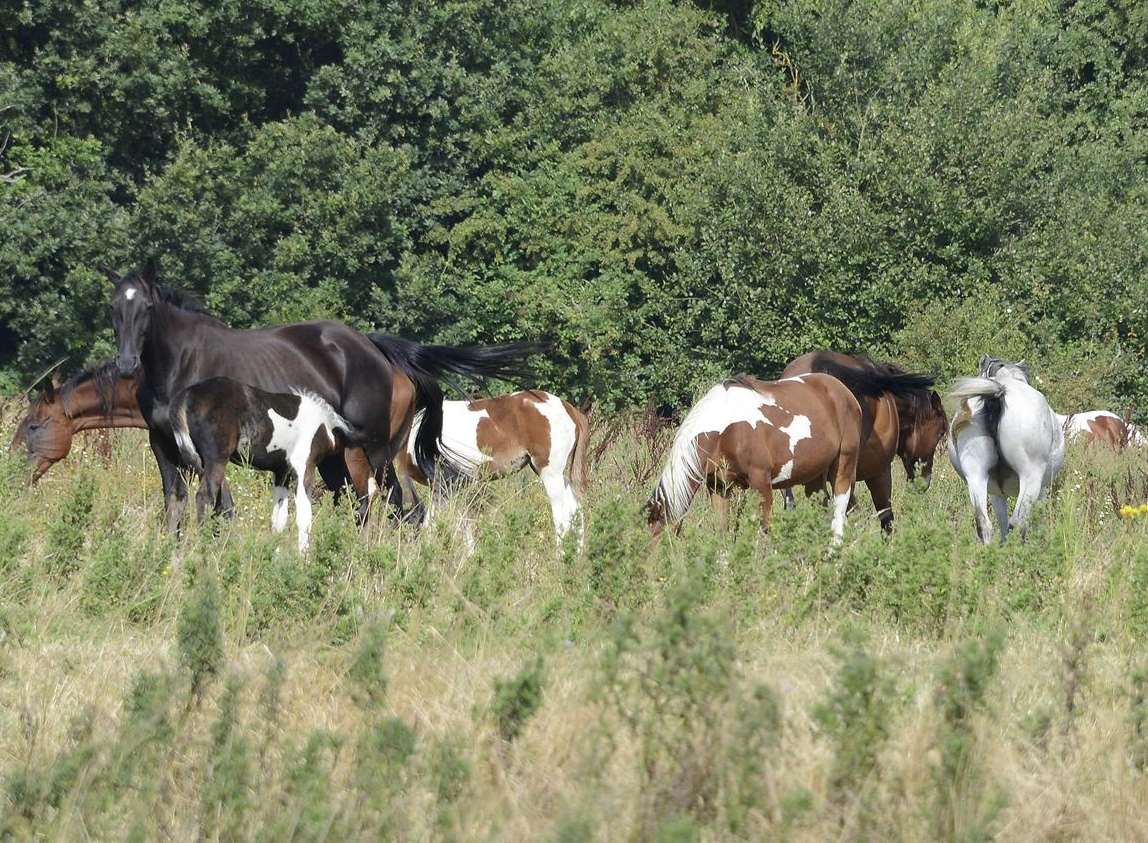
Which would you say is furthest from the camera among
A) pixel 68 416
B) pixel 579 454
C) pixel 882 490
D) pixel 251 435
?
pixel 579 454

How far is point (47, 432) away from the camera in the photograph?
503 inches

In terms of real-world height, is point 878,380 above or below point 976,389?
below

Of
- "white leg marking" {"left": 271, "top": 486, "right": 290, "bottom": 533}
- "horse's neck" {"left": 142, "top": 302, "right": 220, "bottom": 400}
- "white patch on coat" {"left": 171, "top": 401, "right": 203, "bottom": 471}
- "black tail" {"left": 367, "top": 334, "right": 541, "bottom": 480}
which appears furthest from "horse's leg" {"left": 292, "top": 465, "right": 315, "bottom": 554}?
"black tail" {"left": 367, "top": 334, "right": 541, "bottom": 480}

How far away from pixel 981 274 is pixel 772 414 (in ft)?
70.6

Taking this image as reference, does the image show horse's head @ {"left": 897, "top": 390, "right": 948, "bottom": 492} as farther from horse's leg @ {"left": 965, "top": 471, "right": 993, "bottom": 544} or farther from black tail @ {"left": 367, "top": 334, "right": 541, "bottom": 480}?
black tail @ {"left": 367, "top": 334, "right": 541, "bottom": 480}

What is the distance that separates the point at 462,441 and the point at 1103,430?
28.4ft

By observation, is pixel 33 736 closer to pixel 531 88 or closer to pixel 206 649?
pixel 206 649

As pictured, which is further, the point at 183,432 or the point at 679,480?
the point at 679,480

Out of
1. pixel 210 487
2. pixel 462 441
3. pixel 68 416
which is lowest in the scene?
pixel 68 416

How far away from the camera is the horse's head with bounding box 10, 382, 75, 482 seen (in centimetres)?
1275

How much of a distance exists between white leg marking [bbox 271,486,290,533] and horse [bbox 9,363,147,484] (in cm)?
189

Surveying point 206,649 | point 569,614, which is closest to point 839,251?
point 569,614

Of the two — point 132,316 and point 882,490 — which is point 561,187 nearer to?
point 882,490

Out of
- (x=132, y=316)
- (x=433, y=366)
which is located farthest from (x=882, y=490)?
(x=132, y=316)
